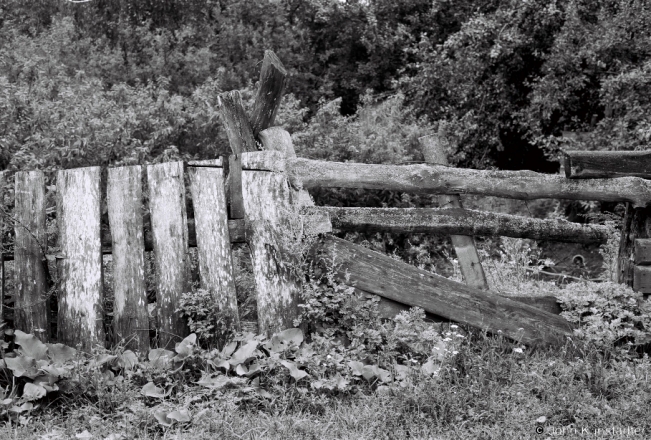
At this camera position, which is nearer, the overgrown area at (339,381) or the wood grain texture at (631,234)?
the overgrown area at (339,381)

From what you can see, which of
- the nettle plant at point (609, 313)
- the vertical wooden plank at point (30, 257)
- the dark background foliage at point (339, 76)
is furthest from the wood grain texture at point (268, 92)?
the dark background foliage at point (339, 76)

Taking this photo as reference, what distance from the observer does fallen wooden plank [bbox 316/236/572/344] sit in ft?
16.0

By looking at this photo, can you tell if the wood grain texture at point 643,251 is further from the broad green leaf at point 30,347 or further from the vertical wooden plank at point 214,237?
the broad green leaf at point 30,347

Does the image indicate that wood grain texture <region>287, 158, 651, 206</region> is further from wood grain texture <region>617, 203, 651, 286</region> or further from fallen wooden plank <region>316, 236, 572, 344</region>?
fallen wooden plank <region>316, 236, 572, 344</region>

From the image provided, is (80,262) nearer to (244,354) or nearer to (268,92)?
(244,354)

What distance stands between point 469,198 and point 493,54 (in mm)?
2208

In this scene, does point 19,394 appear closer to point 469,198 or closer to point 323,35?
point 469,198

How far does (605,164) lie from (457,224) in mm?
1090

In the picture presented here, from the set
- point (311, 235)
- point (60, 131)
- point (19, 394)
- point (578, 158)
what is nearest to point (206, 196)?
point (311, 235)

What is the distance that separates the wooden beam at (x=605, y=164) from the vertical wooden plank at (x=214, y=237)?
237cm

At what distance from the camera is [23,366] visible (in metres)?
4.25

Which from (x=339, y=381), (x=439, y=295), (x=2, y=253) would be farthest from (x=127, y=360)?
(x=439, y=295)

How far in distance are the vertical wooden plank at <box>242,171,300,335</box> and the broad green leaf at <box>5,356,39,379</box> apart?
4.44 feet

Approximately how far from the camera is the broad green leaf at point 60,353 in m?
4.41
